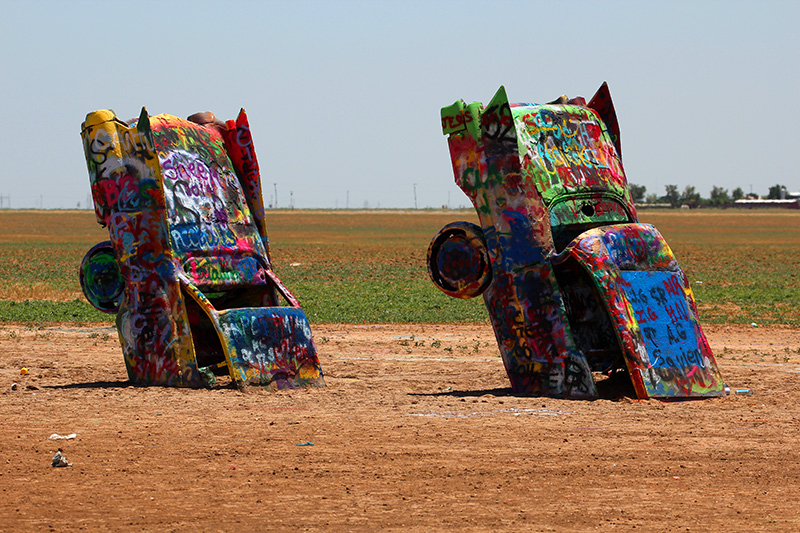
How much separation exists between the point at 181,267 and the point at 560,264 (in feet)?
14.2

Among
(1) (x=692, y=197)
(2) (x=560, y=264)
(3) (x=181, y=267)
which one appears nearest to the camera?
(2) (x=560, y=264)

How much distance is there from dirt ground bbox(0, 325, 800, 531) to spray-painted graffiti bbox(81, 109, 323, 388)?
44cm

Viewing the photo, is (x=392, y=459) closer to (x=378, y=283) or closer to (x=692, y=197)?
(x=378, y=283)

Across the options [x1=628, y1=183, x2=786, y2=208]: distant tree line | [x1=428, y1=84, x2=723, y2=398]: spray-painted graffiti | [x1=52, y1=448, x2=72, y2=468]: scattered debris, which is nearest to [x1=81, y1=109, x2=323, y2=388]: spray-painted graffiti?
[x1=428, y1=84, x2=723, y2=398]: spray-painted graffiti

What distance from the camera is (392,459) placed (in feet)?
27.7

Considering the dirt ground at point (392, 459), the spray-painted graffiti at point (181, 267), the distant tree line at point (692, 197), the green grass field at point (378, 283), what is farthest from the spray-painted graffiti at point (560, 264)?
the distant tree line at point (692, 197)

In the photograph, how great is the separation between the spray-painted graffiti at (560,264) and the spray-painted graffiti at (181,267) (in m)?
2.22

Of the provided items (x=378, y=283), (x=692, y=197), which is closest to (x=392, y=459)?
(x=378, y=283)

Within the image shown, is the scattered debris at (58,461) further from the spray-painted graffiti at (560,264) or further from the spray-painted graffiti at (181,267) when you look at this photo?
the spray-painted graffiti at (560,264)

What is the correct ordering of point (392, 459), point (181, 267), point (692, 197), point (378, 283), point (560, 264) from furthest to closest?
point (692, 197)
point (378, 283)
point (181, 267)
point (560, 264)
point (392, 459)

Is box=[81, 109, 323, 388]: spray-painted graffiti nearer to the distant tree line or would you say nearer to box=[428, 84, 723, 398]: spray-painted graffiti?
box=[428, 84, 723, 398]: spray-painted graffiti

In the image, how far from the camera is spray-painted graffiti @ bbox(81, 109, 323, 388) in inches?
478

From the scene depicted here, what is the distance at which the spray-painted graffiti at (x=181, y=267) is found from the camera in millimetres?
12141

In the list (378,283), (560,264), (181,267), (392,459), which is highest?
(181,267)
